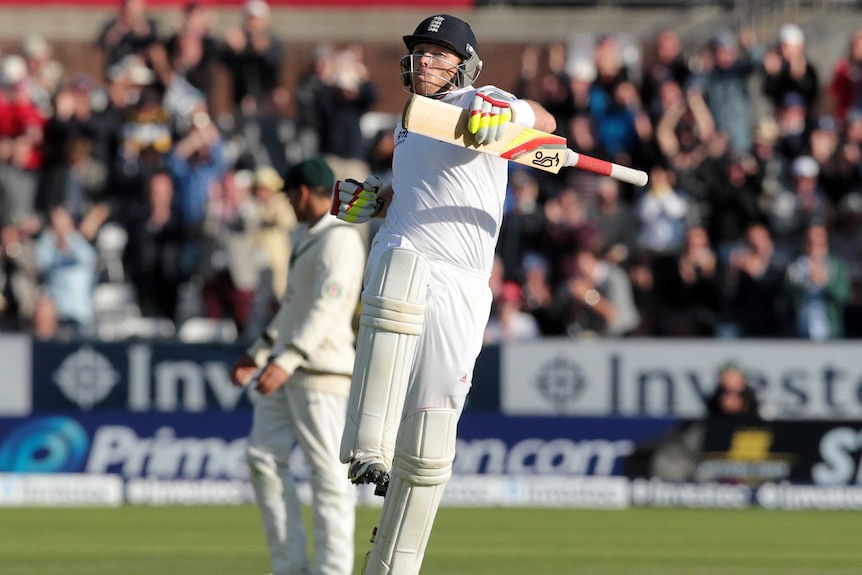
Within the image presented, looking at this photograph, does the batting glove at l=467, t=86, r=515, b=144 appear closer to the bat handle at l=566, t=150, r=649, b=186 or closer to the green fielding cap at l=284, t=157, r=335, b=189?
the bat handle at l=566, t=150, r=649, b=186

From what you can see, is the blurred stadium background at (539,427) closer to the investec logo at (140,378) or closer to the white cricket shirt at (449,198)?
the investec logo at (140,378)

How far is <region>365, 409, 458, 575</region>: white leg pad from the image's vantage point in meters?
5.93

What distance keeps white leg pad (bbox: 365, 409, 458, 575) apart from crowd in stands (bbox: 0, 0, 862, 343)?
876 centimetres

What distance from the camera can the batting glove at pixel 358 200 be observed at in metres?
6.27

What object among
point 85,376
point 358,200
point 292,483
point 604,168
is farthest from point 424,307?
point 85,376

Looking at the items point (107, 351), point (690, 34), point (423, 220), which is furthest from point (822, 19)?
point (423, 220)

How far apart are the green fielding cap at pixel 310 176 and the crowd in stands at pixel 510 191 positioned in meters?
6.10

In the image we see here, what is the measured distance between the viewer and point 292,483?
859 centimetres

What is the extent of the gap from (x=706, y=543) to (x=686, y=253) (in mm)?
4787

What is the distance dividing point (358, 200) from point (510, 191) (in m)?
10.8

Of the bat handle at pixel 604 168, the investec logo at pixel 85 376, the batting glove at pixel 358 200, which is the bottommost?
the investec logo at pixel 85 376

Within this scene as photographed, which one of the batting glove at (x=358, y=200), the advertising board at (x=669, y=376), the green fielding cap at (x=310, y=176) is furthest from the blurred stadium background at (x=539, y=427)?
the batting glove at (x=358, y=200)

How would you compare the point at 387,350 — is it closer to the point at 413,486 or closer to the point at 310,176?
the point at 413,486

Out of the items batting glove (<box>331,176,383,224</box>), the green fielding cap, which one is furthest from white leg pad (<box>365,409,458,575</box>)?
the green fielding cap
